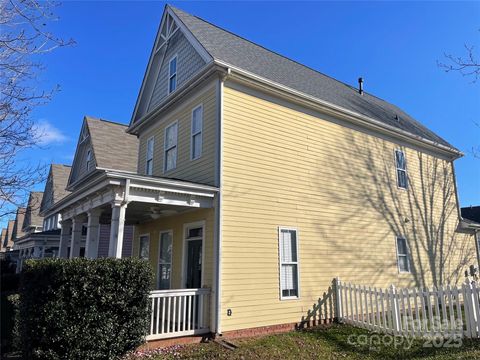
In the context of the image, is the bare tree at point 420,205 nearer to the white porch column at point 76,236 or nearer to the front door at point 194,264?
the front door at point 194,264

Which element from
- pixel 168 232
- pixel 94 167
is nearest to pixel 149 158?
pixel 168 232

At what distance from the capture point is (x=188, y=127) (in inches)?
463

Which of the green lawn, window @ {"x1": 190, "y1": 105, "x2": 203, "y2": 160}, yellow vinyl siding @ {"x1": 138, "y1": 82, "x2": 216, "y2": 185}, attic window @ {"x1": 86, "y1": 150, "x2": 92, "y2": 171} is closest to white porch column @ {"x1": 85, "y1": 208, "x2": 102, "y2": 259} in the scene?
yellow vinyl siding @ {"x1": 138, "y1": 82, "x2": 216, "y2": 185}

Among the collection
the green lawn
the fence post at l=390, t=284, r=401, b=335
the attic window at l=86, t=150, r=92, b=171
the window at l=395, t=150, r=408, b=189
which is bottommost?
the green lawn

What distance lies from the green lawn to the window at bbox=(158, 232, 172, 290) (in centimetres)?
370

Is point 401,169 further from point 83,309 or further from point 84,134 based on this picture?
point 84,134

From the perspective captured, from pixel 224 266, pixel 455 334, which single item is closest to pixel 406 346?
pixel 455 334

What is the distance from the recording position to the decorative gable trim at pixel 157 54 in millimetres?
13061

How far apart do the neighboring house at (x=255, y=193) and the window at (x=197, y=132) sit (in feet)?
0.20

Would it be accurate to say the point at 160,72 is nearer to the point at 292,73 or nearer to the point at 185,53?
the point at 185,53

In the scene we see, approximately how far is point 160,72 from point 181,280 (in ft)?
26.4

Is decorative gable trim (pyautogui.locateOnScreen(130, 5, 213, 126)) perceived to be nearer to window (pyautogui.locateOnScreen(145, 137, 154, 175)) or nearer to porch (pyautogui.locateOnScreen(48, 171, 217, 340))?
window (pyautogui.locateOnScreen(145, 137, 154, 175))

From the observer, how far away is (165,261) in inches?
478

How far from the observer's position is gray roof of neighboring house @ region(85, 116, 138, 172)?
823 inches
